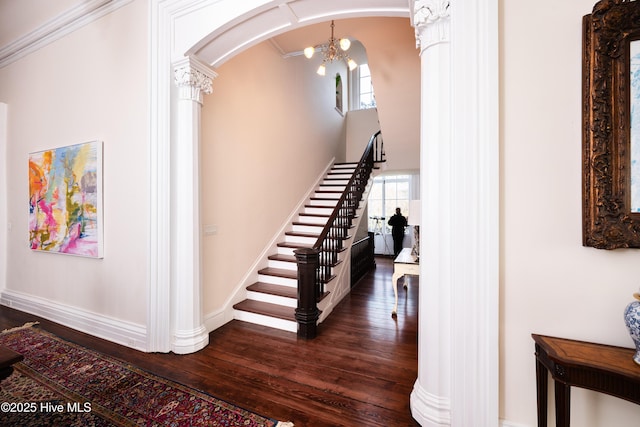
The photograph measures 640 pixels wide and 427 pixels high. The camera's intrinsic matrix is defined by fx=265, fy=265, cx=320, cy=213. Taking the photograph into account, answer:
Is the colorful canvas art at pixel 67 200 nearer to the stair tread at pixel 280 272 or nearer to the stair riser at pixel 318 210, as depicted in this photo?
the stair tread at pixel 280 272

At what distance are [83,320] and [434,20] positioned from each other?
185 inches

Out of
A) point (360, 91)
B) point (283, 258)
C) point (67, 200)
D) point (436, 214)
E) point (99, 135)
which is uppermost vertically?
point (360, 91)

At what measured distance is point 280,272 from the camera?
419 cm

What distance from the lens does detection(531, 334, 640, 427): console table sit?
1.17 meters

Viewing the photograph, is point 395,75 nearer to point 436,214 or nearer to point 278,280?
point 436,214

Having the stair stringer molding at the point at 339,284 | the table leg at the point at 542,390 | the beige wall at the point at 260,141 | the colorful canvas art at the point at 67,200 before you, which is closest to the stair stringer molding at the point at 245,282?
the beige wall at the point at 260,141

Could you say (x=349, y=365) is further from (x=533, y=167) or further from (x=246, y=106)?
(x=246, y=106)

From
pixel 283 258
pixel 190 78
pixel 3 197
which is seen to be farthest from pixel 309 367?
pixel 3 197

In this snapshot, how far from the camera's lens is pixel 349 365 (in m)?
2.48

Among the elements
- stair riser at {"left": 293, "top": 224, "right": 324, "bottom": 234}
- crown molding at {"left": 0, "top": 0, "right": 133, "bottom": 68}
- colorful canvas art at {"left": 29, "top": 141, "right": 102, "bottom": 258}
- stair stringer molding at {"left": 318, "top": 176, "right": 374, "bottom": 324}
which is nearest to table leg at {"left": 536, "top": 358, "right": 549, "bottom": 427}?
stair stringer molding at {"left": 318, "top": 176, "right": 374, "bottom": 324}

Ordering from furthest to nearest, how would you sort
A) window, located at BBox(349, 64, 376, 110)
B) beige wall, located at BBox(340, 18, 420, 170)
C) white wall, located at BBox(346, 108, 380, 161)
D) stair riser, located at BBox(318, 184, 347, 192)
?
1. window, located at BBox(349, 64, 376, 110)
2. white wall, located at BBox(346, 108, 380, 161)
3. stair riser, located at BBox(318, 184, 347, 192)
4. beige wall, located at BBox(340, 18, 420, 170)

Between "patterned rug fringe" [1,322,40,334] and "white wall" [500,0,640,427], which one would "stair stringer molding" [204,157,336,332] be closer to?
"patterned rug fringe" [1,322,40,334]

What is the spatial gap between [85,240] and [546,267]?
4.46 metres

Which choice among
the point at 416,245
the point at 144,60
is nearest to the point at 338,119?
the point at 416,245
